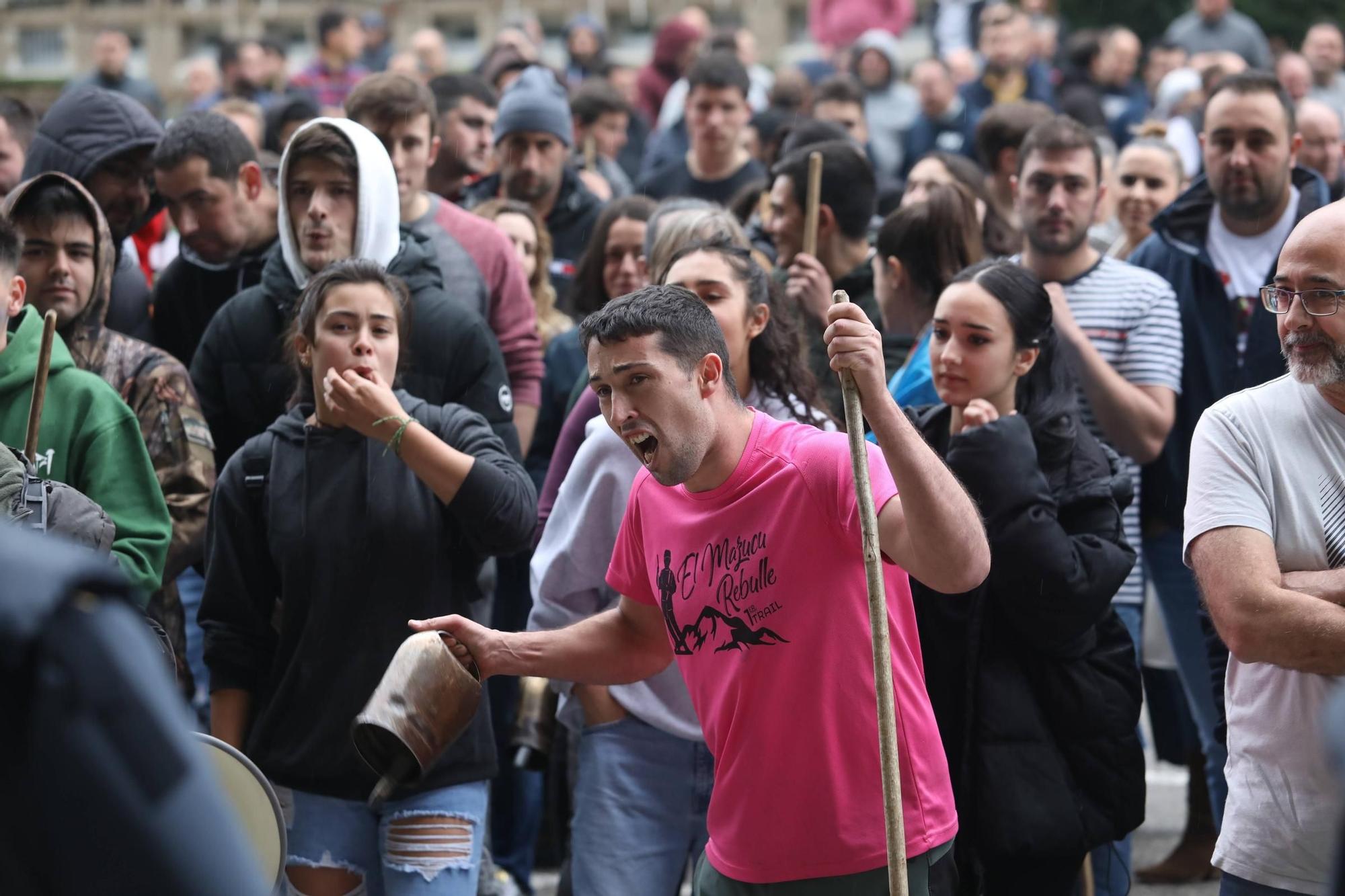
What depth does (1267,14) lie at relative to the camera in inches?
850

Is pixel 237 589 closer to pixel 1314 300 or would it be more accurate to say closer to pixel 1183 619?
pixel 1314 300

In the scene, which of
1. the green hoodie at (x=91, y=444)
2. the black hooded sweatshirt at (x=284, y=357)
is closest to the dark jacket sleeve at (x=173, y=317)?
the black hooded sweatshirt at (x=284, y=357)

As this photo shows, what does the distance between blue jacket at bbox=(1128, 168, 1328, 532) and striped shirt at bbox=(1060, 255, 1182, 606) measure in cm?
16

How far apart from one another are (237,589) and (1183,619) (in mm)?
3149

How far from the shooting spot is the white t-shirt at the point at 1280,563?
342cm

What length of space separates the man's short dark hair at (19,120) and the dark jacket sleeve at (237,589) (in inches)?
136

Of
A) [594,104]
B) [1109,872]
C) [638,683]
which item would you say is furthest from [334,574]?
[594,104]

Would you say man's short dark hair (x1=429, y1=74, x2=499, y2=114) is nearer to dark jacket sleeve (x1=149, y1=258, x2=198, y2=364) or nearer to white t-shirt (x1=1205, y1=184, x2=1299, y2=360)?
dark jacket sleeve (x1=149, y1=258, x2=198, y2=364)

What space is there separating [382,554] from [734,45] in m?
8.59

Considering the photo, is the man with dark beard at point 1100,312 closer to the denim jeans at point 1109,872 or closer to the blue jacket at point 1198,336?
the blue jacket at point 1198,336

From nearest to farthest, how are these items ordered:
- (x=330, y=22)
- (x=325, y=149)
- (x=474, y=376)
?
(x=474, y=376), (x=325, y=149), (x=330, y=22)

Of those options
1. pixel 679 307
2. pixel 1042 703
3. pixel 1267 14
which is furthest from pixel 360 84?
pixel 1267 14

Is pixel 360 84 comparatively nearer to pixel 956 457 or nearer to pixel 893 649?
pixel 956 457

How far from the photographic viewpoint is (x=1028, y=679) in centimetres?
424
